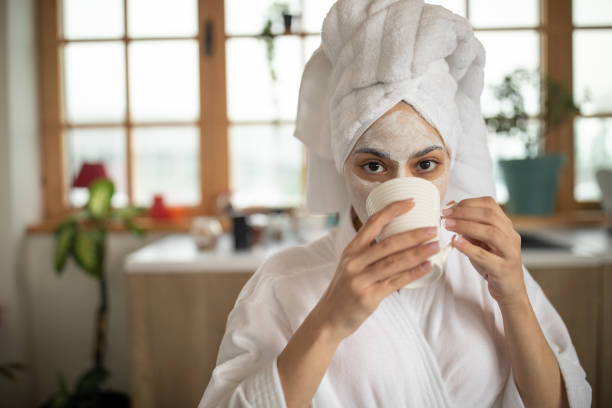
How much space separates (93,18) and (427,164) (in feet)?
7.86

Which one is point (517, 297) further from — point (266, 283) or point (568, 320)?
point (568, 320)

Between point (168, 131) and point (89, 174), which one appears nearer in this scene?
point (89, 174)

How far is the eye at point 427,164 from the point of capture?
727 millimetres

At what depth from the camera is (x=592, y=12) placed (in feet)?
7.70

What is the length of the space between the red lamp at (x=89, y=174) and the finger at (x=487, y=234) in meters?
1.97

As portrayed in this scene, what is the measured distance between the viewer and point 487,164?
0.81 m

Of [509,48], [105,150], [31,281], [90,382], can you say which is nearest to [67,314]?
[31,281]

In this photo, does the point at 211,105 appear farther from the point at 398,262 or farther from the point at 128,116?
the point at 398,262

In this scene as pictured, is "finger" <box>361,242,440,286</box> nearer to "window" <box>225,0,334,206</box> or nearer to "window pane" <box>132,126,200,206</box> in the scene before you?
"window" <box>225,0,334,206</box>

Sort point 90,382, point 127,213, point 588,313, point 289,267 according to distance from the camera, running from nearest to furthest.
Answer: point 289,267
point 588,313
point 90,382
point 127,213

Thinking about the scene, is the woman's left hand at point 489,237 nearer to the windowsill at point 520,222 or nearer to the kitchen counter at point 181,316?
the kitchen counter at point 181,316

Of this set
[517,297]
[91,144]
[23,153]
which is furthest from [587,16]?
[23,153]

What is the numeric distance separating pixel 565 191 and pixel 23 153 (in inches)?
113

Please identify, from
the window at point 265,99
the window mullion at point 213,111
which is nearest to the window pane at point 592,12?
the window at point 265,99
